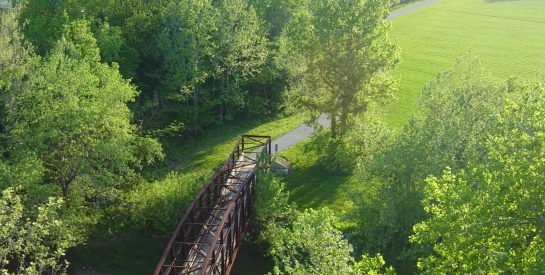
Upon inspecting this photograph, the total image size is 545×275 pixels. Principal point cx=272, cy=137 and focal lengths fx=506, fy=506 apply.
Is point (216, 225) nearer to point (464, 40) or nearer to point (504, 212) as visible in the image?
point (504, 212)

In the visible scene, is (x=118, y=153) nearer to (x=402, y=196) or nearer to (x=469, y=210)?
(x=402, y=196)

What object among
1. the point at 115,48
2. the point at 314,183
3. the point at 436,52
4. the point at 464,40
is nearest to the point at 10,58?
the point at 115,48

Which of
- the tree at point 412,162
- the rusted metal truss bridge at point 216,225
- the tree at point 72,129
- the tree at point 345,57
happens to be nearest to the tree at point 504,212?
the tree at point 412,162

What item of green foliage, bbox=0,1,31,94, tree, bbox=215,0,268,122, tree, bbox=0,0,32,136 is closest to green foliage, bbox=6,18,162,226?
tree, bbox=0,0,32,136

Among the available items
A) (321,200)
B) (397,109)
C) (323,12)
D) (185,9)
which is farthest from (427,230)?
(397,109)

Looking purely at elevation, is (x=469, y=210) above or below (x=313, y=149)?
above

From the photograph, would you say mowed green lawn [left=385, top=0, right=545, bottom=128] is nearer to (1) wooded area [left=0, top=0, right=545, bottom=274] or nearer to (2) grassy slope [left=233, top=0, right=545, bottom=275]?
(2) grassy slope [left=233, top=0, right=545, bottom=275]

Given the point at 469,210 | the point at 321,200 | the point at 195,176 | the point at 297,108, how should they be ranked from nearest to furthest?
the point at 469,210, the point at 195,176, the point at 321,200, the point at 297,108
